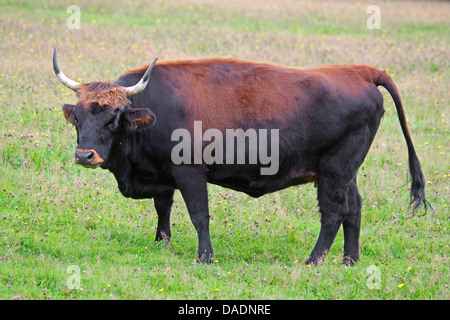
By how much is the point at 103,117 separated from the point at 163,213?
156 cm

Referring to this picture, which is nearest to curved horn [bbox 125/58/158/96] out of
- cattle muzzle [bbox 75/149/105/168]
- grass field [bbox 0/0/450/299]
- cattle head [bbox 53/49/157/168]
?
cattle head [bbox 53/49/157/168]

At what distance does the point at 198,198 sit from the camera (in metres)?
7.18

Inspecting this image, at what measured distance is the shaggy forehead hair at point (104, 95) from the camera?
22.7 ft

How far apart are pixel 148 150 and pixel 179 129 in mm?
444

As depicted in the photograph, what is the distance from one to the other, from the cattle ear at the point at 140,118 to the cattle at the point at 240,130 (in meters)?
0.06

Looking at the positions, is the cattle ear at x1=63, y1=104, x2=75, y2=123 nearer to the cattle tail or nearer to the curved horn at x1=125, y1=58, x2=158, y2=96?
the curved horn at x1=125, y1=58, x2=158, y2=96

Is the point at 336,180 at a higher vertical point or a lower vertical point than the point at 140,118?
lower

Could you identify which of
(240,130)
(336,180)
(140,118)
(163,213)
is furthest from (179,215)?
(336,180)

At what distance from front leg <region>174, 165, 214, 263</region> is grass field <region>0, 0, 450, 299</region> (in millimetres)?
182

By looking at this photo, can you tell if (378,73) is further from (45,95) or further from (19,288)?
(45,95)

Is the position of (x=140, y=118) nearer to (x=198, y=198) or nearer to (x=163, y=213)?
(x=198, y=198)

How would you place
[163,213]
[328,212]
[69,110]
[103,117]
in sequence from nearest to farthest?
[103,117], [69,110], [328,212], [163,213]

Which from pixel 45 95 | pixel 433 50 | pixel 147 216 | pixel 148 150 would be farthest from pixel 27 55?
pixel 433 50

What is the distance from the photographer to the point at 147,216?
860 centimetres
